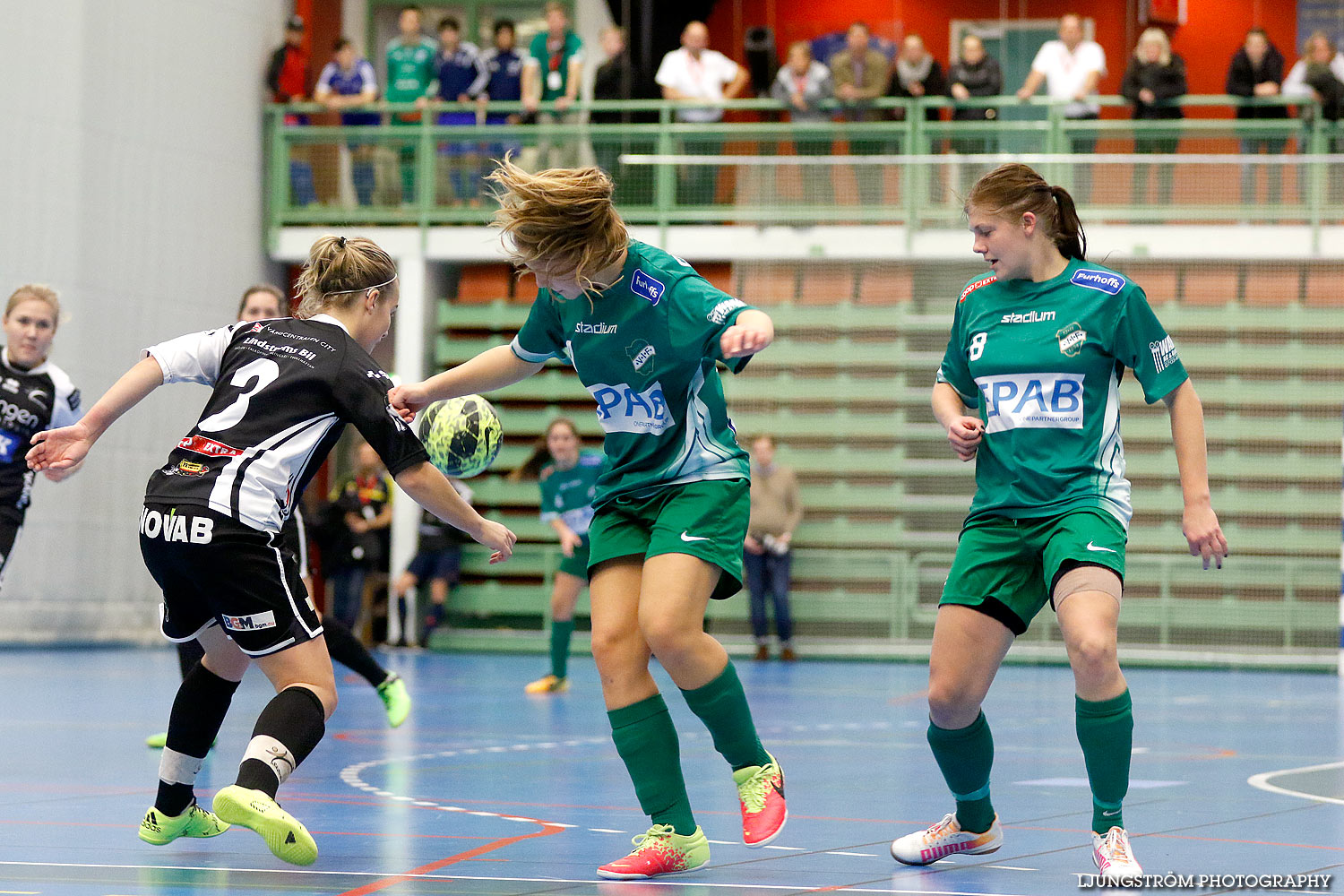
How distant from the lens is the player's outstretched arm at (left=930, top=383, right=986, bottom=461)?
448 cm

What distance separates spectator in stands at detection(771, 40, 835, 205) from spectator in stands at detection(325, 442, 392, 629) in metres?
4.85

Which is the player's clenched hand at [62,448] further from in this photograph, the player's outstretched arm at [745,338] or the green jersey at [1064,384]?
the green jersey at [1064,384]

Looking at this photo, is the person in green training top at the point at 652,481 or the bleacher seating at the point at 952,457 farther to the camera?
the bleacher seating at the point at 952,457

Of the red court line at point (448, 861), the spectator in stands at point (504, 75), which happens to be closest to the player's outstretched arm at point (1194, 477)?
the red court line at point (448, 861)

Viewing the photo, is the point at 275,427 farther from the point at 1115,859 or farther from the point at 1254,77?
the point at 1254,77

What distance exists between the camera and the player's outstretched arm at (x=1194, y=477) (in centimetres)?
430

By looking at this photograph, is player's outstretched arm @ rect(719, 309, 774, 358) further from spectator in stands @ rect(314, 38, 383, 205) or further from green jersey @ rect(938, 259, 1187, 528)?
spectator in stands @ rect(314, 38, 383, 205)

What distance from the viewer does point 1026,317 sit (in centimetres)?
456

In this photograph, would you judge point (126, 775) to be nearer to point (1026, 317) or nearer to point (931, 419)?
point (1026, 317)

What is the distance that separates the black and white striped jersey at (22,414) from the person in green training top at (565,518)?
14.1 ft

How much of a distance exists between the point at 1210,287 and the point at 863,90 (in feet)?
11.9

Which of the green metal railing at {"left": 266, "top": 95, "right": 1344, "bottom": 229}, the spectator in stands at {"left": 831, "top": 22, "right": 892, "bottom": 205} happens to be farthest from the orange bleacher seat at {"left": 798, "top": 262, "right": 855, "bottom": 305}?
the spectator in stands at {"left": 831, "top": 22, "right": 892, "bottom": 205}

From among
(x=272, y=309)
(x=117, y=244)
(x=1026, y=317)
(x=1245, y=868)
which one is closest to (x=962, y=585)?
(x=1026, y=317)

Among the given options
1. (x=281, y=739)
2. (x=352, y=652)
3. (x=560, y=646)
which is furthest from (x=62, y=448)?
(x=560, y=646)
